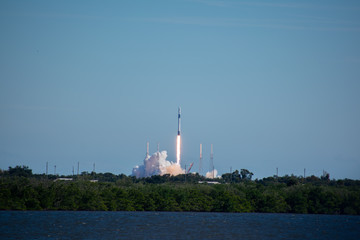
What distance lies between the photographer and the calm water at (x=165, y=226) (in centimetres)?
6856

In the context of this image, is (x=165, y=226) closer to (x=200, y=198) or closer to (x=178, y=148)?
(x=200, y=198)

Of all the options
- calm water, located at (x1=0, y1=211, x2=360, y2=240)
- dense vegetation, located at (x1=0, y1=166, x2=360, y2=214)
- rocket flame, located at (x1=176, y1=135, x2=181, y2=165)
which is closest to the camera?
calm water, located at (x1=0, y1=211, x2=360, y2=240)

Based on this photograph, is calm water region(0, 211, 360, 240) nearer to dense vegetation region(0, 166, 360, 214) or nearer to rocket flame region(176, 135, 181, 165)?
dense vegetation region(0, 166, 360, 214)

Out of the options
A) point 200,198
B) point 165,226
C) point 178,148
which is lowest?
point 165,226

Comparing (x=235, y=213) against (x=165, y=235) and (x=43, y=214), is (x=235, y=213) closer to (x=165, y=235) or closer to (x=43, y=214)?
(x=43, y=214)

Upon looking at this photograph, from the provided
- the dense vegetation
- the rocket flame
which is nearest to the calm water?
the dense vegetation

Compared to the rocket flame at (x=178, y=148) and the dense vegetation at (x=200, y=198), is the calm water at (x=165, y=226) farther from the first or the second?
the rocket flame at (x=178, y=148)

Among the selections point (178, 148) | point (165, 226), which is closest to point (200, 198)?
point (165, 226)

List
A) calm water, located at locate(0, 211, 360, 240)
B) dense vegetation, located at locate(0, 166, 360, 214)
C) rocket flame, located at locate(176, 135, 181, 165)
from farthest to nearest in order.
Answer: rocket flame, located at locate(176, 135, 181, 165) → dense vegetation, located at locate(0, 166, 360, 214) → calm water, located at locate(0, 211, 360, 240)

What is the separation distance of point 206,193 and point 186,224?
30581 millimetres

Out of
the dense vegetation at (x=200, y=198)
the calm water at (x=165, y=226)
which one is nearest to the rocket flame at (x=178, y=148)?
the dense vegetation at (x=200, y=198)

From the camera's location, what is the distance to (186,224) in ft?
274

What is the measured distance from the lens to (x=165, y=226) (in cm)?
8025

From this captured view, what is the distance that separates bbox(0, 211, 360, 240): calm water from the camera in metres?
68.6
